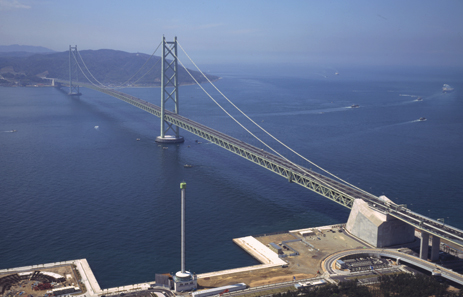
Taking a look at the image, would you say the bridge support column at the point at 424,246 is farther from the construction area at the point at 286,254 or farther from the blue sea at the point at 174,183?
the blue sea at the point at 174,183

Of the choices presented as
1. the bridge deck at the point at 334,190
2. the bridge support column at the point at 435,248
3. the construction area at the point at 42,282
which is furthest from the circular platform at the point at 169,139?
the bridge support column at the point at 435,248

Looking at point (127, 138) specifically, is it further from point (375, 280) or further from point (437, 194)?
point (375, 280)

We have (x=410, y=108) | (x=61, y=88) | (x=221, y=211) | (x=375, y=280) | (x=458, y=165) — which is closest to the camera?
(x=375, y=280)

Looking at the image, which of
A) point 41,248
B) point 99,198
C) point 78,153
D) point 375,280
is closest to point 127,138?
point 78,153

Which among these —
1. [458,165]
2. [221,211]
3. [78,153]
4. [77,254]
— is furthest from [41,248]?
[458,165]

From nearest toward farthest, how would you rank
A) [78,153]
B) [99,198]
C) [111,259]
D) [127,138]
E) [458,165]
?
1. [111,259]
2. [99,198]
3. [458,165]
4. [78,153]
5. [127,138]

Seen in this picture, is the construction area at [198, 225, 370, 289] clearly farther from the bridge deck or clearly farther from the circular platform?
the circular platform

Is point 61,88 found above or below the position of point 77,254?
above

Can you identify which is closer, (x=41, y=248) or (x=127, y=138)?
(x=41, y=248)

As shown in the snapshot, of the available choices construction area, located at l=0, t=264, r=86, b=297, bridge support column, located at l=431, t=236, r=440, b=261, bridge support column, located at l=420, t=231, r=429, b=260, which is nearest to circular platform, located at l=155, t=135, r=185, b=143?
construction area, located at l=0, t=264, r=86, b=297
